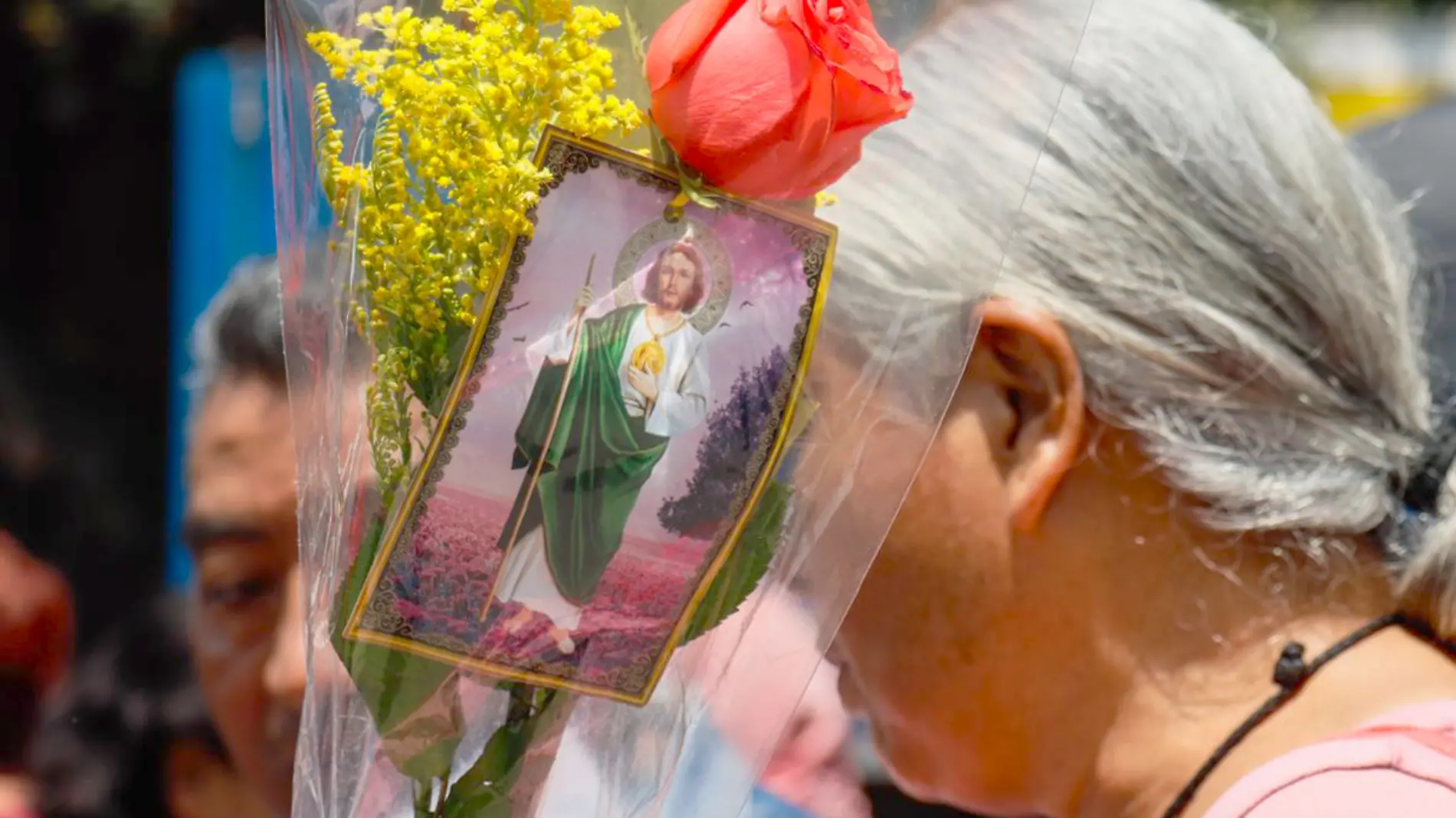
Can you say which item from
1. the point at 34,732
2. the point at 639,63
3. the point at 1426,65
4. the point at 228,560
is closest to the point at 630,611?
the point at 639,63

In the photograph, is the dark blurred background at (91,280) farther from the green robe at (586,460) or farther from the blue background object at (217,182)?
the green robe at (586,460)

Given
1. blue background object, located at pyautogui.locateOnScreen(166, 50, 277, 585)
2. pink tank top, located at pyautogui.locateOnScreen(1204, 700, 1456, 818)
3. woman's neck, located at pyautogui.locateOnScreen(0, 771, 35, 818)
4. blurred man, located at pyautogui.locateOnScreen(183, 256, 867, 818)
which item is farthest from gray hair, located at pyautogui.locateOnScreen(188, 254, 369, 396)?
pink tank top, located at pyautogui.locateOnScreen(1204, 700, 1456, 818)

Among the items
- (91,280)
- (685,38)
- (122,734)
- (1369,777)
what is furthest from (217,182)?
(1369,777)

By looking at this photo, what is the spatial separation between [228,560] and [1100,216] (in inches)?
62.7

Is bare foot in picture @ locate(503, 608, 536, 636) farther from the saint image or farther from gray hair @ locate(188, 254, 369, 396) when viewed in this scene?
gray hair @ locate(188, 254, 369, 396)

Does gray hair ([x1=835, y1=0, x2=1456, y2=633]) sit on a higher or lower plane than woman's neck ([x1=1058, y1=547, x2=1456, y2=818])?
higher

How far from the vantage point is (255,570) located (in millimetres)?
2352

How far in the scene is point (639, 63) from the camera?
3.34 ft

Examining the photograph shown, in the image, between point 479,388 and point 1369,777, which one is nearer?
point 479,388

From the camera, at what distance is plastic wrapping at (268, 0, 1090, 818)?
38.4 inches

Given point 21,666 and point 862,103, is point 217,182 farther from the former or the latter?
point 862,103

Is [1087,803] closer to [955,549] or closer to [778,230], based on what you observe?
[955,549]

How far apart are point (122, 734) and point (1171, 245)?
1936 mm

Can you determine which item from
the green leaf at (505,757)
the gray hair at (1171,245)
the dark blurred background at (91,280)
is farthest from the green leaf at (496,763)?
the dark blurred background at (91,280)
